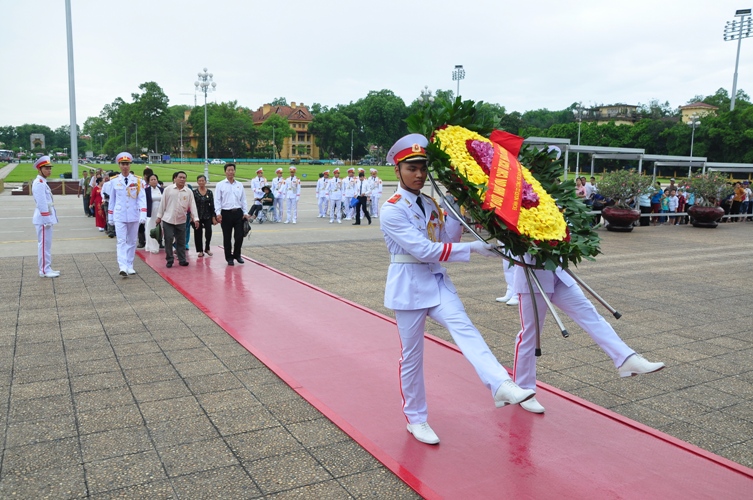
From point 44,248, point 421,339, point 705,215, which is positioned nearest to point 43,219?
point 44,248

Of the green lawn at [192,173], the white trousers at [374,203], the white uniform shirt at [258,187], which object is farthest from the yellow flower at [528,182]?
the green lawn at [192,173]

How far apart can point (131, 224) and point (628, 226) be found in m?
14.2

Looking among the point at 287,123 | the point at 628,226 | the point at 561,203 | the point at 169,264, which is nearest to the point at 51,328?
the point at 169,264

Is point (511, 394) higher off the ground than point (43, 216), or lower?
lower

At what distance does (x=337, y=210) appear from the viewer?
21.1 m

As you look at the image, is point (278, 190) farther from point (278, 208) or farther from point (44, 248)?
point (44, 248)

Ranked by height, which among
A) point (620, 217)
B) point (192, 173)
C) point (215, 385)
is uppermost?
point (192, 173)

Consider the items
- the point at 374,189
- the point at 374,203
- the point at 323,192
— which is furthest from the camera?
the point at 374,203

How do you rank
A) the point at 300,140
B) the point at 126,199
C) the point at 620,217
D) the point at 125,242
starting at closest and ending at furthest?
the point at 126,199
the point at 125,242
the point at 620,217
the point at 300,140

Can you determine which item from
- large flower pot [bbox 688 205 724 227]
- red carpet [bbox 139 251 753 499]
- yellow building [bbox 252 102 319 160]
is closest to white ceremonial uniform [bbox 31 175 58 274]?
red carpet [bbox 139 251 753 499]

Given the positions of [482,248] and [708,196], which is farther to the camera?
[708,196]

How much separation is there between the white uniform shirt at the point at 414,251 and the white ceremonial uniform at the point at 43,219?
7.59 metres

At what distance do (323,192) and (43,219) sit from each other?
1277 cm

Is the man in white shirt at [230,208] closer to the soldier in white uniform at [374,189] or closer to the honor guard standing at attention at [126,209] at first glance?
the honor guard standing at attention at [126,209]
